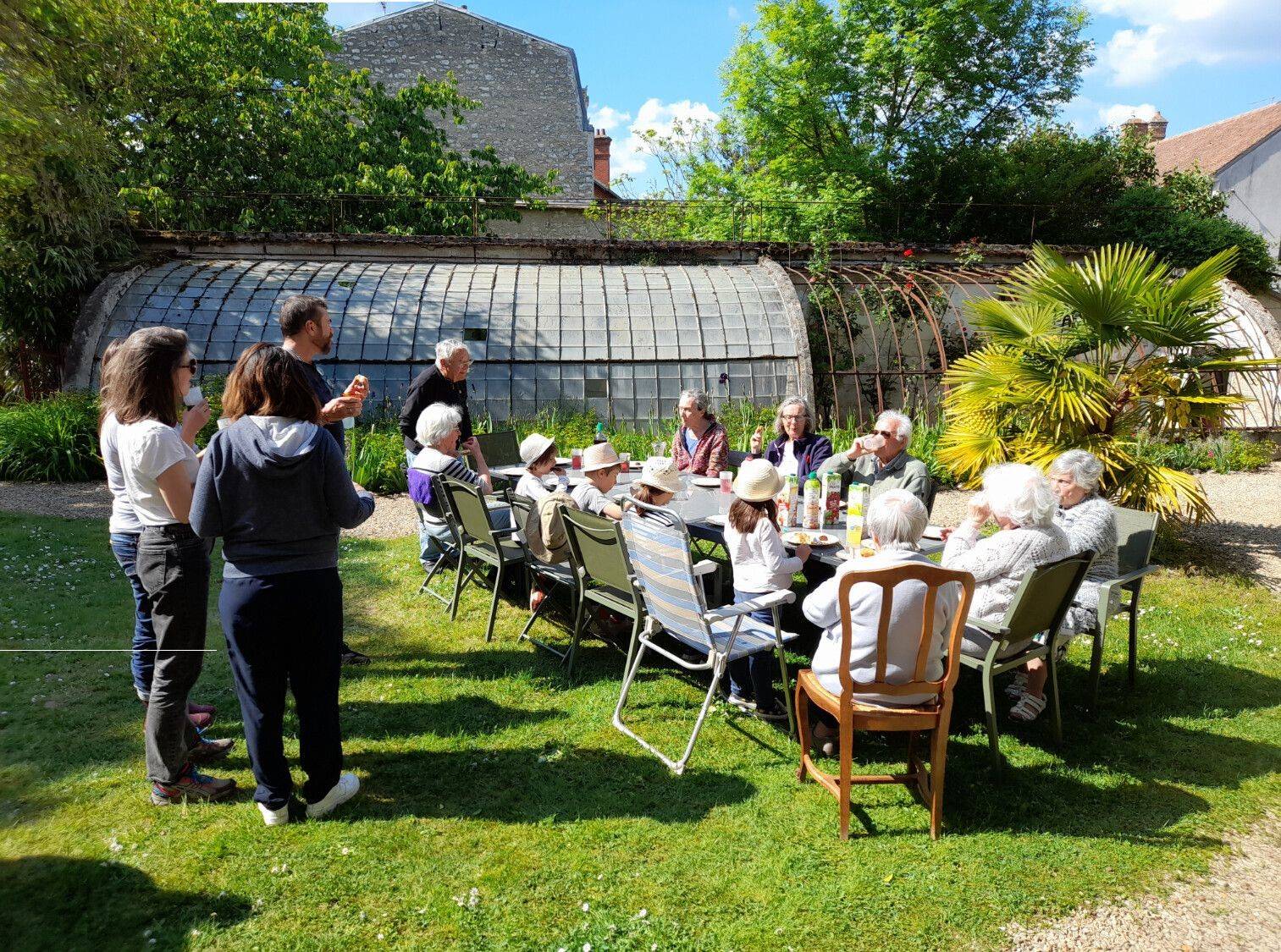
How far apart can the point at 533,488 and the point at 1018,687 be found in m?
3.23

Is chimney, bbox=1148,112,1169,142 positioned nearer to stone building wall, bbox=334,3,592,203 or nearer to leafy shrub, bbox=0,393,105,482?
stone building wall, bbox=334,3,592,203

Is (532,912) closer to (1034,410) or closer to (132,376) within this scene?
(132,376)

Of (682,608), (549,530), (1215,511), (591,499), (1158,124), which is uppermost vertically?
(1158,124)

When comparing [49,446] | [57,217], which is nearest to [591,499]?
[49,446]

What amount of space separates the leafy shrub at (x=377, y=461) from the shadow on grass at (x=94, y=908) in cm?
639

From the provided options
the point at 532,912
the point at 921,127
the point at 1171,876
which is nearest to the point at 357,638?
the point at 532,912

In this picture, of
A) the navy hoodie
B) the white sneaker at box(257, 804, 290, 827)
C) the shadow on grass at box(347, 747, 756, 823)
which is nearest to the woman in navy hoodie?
the navy hoodie

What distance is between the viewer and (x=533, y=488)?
17.8ft

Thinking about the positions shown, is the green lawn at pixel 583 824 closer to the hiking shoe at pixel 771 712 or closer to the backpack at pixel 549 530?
the hiking shoe at pixel 771 712

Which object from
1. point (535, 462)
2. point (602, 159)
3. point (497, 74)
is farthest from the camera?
point (602, 159)

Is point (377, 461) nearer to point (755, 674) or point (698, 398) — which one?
point (698, 398)

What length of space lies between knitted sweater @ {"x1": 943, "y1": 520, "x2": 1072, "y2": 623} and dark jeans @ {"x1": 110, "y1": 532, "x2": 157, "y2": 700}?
387cm

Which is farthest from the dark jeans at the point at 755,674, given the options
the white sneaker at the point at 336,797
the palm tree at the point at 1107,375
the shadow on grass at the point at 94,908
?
the palm tree at the point at 1107,375

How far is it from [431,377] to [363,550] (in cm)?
242
